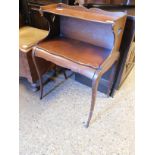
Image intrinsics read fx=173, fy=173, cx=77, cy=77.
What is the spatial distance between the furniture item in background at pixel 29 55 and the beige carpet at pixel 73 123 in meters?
0.18

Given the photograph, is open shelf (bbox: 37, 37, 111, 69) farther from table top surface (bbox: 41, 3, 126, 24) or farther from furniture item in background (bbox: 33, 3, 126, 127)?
table top surface (bbox: 41, 3, 126, 24)

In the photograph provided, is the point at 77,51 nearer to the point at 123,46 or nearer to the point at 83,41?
the point at 83,41

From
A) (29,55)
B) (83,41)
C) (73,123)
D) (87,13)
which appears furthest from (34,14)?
(73,123)

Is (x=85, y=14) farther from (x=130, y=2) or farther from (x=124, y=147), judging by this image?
(x=124, y=147)

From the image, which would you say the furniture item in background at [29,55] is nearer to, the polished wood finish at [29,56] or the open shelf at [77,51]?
the polished wood finish at [29,56]

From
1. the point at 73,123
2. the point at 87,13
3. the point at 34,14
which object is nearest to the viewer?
the point at 87,13

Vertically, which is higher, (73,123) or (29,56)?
(29,56)

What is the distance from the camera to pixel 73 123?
154 centimetres

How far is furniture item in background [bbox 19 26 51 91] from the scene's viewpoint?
1.64 meters

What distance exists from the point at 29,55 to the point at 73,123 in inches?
29.9

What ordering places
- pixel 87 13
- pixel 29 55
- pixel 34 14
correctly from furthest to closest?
1. pixel 34 14
2. pixel 29 55
3. pixel 87 13

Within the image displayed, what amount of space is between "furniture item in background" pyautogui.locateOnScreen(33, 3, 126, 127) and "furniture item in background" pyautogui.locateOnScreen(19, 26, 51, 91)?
15 centimetres

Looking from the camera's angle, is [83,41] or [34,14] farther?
[34,14]

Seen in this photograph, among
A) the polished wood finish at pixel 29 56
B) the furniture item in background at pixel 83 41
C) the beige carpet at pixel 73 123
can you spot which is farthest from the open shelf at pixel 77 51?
the beige carpet at pixel 73 123
